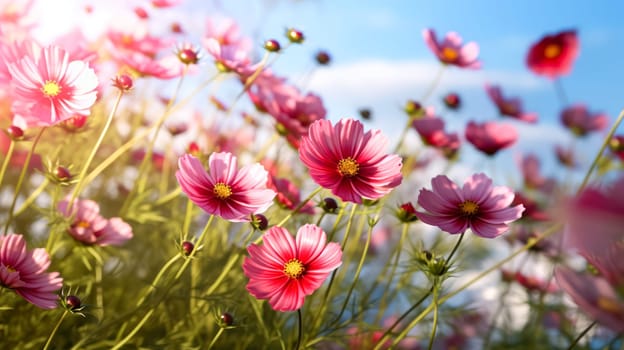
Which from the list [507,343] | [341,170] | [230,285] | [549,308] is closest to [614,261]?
[341,170]

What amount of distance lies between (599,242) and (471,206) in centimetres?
36

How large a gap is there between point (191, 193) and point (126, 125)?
95 centimetres

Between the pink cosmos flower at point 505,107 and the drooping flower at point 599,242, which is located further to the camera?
the pink cosmos flower at point 505,107

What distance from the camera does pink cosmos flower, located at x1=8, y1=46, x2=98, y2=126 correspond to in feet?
2.09

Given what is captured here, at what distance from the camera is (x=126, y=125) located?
1497 mm

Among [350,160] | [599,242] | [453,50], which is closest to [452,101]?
[453,50]

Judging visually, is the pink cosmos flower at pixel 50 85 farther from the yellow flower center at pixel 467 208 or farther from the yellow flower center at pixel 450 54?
the yellow flower center at pixel 450 54

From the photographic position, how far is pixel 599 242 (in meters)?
0.32

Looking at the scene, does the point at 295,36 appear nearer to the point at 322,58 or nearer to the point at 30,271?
the point at 322,58

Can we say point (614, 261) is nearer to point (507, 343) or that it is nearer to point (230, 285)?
point (230, 285)

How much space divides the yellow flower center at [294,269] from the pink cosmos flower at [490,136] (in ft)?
1.87

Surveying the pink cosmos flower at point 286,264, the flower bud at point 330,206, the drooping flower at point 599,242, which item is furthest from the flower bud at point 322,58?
the drooping flower at point 599,242

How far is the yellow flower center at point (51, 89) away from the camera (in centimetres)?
65

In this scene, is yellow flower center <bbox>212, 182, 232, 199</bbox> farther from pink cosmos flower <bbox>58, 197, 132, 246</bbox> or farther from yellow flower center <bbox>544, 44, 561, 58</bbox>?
yellow flower center <bbox>544, 44, 561, 58</bbox>
